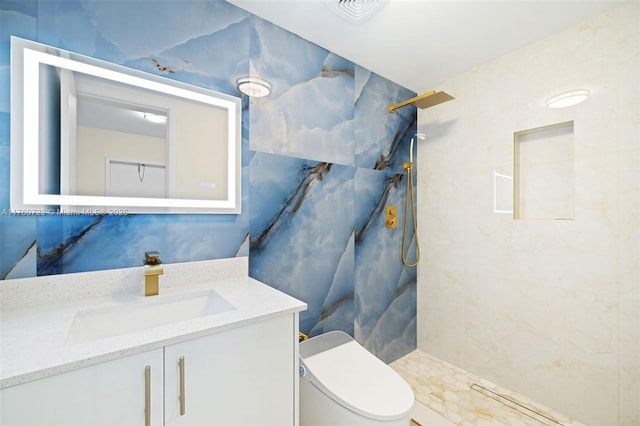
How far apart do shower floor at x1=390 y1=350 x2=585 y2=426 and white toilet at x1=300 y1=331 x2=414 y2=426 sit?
60 centimetres

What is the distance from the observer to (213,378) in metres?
0.83

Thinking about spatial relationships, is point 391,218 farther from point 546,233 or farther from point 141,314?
point 141,314

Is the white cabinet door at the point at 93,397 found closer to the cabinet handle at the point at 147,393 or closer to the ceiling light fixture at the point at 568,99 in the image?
the cabinet handle at the point at 147,393

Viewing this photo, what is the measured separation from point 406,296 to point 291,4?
7.30ft

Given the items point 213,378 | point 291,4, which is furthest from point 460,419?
point 291,4

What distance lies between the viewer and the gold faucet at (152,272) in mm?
1077

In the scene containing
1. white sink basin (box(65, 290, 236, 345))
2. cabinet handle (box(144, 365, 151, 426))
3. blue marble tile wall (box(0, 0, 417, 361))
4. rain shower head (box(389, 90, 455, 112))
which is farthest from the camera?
rain shower head (box(389, 90, 455, 112))

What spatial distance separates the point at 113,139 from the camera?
1115mm

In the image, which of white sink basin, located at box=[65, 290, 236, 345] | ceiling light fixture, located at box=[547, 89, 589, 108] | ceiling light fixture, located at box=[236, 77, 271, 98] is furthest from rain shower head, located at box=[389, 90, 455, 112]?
white sink basin, located at box=[65, 290, 236, 345]

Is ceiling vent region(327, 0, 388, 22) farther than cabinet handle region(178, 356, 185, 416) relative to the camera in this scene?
Yes

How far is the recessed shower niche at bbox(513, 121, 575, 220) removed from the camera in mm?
1694

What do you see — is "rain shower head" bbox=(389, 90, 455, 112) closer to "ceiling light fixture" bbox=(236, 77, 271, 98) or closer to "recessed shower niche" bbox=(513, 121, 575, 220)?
"recessed shower niche" bbox=(513, 121, 575, 220)

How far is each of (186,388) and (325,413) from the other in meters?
0.70

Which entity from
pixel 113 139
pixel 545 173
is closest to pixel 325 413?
pixel 113 139
